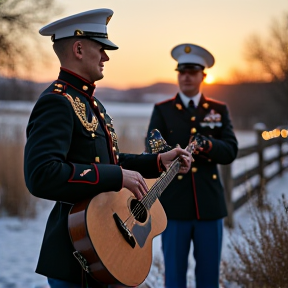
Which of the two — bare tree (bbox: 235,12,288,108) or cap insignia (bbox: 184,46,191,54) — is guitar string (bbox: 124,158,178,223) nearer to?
cap insignia (bbox: 184,46,191,54)

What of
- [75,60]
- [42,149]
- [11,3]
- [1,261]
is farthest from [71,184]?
[1,261]

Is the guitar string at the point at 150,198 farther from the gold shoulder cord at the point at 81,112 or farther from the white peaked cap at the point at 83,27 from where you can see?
the white peaked cap at the point at 83,27

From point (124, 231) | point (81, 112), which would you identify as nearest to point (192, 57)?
point (81, 112)

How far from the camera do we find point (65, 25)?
2.04m

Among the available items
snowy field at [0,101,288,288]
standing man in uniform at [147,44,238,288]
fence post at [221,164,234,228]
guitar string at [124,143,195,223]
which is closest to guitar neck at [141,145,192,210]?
guitar string at [124,143,195,223]

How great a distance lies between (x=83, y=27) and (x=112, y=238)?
2.73 feet

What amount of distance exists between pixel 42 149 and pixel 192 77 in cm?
192

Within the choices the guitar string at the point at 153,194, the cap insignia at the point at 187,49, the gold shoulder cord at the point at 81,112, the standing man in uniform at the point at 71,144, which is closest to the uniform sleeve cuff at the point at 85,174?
the standing man in uniform at the point at 71,144

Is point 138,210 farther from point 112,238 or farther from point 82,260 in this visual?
point 82,260

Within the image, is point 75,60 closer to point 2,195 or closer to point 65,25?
point 65,25

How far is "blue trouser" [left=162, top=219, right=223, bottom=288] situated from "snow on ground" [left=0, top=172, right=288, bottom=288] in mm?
491

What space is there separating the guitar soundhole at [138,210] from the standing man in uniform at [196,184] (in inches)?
39.6

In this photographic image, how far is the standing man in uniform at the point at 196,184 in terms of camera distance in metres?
3.30

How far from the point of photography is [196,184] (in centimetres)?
336
